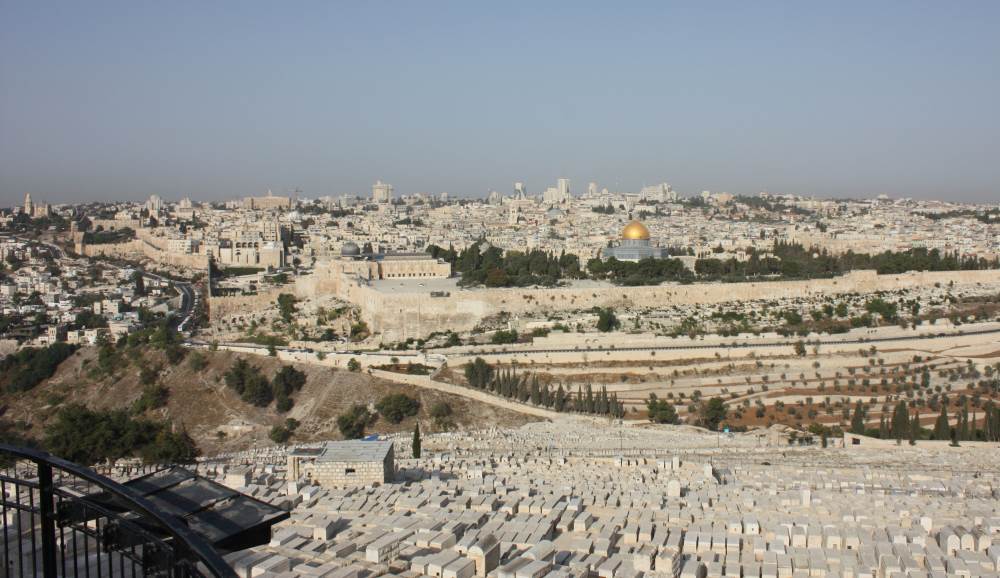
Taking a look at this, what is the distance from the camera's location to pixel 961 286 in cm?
3297

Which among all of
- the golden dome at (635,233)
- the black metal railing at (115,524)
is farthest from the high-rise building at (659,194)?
the black metal railing at (115,524)

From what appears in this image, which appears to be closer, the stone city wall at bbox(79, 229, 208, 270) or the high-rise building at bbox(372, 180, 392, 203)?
the stone city wall at bbox(79, 229, 208, 270)

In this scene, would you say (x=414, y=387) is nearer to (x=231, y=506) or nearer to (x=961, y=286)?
(x=231, y=506)

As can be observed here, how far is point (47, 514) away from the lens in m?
3.02

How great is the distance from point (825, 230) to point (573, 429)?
136ft

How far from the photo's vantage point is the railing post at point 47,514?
294cm

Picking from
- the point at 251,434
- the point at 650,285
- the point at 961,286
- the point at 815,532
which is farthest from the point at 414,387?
the point at 961,286

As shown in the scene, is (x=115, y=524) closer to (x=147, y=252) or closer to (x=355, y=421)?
(x=355, y=421)

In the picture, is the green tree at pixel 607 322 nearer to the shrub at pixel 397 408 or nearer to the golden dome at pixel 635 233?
the shrub at pixel 397 408

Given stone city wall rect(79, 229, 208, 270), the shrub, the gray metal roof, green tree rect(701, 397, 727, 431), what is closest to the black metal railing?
the gray metal roof

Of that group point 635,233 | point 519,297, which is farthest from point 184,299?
point 635,233

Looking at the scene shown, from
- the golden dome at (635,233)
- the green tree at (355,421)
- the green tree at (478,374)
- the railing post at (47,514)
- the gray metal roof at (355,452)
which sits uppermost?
the golden dome at (635,233)

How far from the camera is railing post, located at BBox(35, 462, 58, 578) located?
2.94 m

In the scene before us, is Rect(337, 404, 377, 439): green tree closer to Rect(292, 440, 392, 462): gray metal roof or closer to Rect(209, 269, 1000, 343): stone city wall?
Rect(209, 269, 1000, 343): stone city wall
